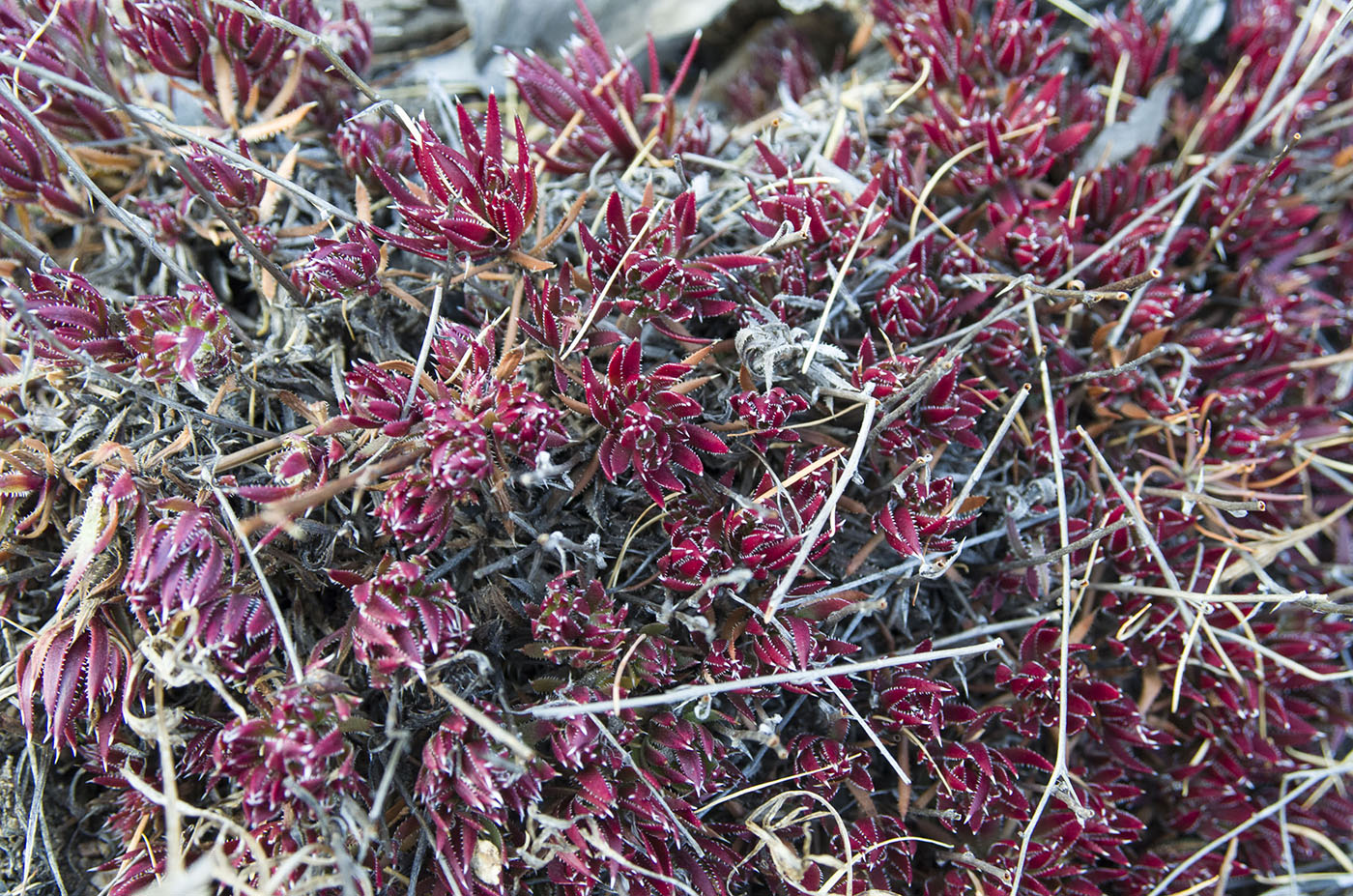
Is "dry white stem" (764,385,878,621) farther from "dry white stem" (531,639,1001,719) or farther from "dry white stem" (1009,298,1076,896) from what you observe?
"dry white stem" (1009,298,1076,896)

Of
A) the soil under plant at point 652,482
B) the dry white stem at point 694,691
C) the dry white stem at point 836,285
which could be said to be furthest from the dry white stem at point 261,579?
the dry white stem at point 836,285

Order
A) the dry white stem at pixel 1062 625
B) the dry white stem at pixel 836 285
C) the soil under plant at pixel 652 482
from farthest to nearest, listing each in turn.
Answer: the dry white stem at pixel 836 285 < the dry white stem at pixel 1062 625 < the soil under plant at pixel 652 482

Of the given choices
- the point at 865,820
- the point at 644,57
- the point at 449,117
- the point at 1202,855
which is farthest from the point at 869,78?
the point at 1202,855

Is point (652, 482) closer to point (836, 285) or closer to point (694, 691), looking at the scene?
point (694, 691)

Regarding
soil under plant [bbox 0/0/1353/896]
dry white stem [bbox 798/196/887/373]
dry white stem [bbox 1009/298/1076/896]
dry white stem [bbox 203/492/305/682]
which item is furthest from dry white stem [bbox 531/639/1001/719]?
dry white stem [bbox 798/196/887/373]

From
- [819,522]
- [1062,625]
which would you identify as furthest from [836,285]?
[1062,625]

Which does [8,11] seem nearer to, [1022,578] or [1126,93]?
[1022,578]

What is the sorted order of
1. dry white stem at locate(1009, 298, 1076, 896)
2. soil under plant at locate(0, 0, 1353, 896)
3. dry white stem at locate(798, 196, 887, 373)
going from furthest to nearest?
dry white stem at locate(798, 196, 887, 373) < dry white stem at locate(1009, 298, 1076, 896) < soil under plant at locate(0, 0, 1353, 896)

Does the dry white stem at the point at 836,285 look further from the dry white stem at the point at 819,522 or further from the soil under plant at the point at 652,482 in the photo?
the dry white stem at the point at 819,522
